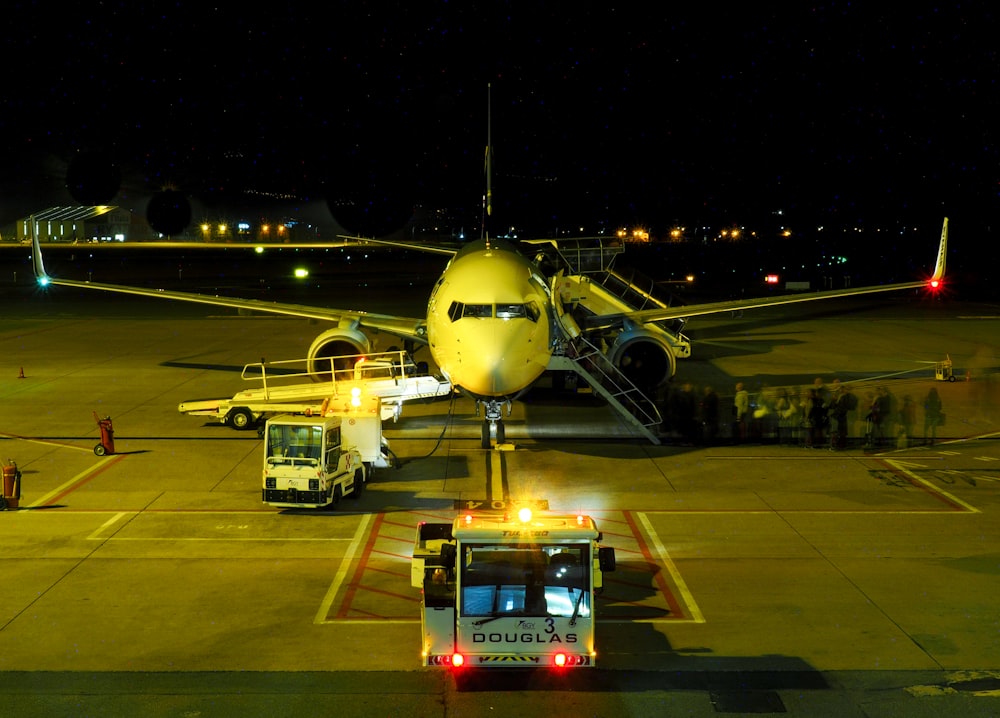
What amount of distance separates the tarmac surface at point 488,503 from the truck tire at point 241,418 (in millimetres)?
367

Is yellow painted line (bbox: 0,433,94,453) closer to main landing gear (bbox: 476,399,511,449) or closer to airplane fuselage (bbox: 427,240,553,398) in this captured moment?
airplane fuselage (bbox: 427,240,553,398)

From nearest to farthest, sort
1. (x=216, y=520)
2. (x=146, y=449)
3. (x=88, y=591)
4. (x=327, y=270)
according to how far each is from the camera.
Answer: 1. (x=88, y=591)
2. (x=216, y=520)
3. (x=146, y=449)
4. (x=327, y=270)

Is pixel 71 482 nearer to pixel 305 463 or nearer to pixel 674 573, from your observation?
pixel 305 463

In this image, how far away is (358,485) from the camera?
21.4 metres

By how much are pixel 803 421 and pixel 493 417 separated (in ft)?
29.2

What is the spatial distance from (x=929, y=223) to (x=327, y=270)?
3320 inches

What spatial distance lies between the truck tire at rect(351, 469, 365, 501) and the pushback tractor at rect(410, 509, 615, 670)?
8.56m

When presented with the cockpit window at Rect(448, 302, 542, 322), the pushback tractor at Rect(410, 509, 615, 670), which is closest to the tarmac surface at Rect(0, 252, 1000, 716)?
the pushback tractor at Rect(410, 509, 615, 670)

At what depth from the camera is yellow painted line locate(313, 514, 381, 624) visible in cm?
1455

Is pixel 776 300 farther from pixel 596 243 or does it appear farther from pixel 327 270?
pixel 327 270

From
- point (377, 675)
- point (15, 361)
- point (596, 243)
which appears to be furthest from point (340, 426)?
point (15, 361)

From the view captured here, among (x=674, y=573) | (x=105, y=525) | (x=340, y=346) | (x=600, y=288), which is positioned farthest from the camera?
(x=600, y=288)

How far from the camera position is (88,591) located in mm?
15352

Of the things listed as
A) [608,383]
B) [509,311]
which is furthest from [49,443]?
[608,383]
